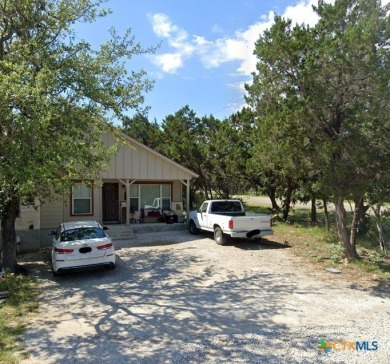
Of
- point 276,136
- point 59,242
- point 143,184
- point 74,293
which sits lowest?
point 74,293

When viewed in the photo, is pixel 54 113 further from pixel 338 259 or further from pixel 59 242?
pixel 338 259

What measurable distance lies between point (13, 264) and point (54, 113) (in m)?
5.37

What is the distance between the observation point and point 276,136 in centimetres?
1263

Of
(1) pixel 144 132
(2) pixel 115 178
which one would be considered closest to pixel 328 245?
(2) pixel 115 178

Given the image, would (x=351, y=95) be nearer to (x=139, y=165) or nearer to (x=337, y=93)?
(x=337, y=93)

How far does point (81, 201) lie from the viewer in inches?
707

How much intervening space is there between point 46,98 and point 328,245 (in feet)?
36.9

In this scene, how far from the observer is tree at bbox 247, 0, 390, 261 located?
8797 millimetres

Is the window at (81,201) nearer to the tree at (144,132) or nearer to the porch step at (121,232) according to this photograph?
the porch step at (121,232)

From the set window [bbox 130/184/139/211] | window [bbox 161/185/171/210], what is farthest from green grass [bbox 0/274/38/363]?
window [bbox 161/185/171/210]

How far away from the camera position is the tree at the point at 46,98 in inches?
283

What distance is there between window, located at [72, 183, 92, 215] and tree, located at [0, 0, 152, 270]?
668 cm

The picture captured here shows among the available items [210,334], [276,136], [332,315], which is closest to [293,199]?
[276,136]

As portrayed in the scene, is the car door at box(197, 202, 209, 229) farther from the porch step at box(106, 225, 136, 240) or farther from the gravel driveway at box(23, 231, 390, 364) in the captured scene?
the gravel driveway at box(23, 231, 390, 364)
